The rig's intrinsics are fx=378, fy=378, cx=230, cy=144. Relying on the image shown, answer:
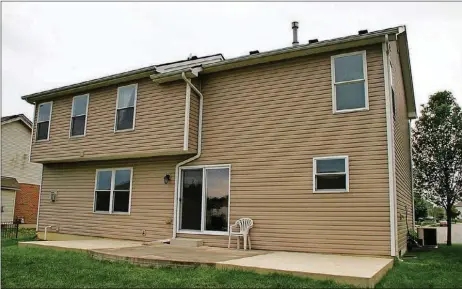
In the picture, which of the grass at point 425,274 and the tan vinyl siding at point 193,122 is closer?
the grass at point 425,274

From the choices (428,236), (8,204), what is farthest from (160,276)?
(8,204)

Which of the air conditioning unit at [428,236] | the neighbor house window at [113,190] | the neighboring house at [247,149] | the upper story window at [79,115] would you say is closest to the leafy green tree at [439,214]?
the air conditioning unit at [428,236]

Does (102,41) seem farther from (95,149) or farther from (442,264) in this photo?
(442,264)

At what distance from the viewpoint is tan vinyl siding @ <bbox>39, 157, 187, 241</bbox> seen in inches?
426

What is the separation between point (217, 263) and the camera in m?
6.57

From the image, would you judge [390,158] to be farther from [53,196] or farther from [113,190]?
[53,196]

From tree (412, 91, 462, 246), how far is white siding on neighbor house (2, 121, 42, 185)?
20904 mm

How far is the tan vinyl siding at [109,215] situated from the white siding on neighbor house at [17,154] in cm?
968

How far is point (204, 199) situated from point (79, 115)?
554cm

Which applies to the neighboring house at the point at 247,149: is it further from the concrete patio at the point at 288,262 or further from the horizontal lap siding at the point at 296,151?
the concrete patio at the point at 288,262

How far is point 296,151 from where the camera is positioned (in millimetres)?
8914

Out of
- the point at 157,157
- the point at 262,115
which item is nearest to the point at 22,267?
the point at 157,157

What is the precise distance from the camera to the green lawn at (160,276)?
18.0 feet

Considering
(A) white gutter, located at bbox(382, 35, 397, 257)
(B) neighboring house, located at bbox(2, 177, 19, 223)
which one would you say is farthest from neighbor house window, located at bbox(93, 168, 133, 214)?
(B) neighboring house, located at bbox(2, 177, 19, 223)
